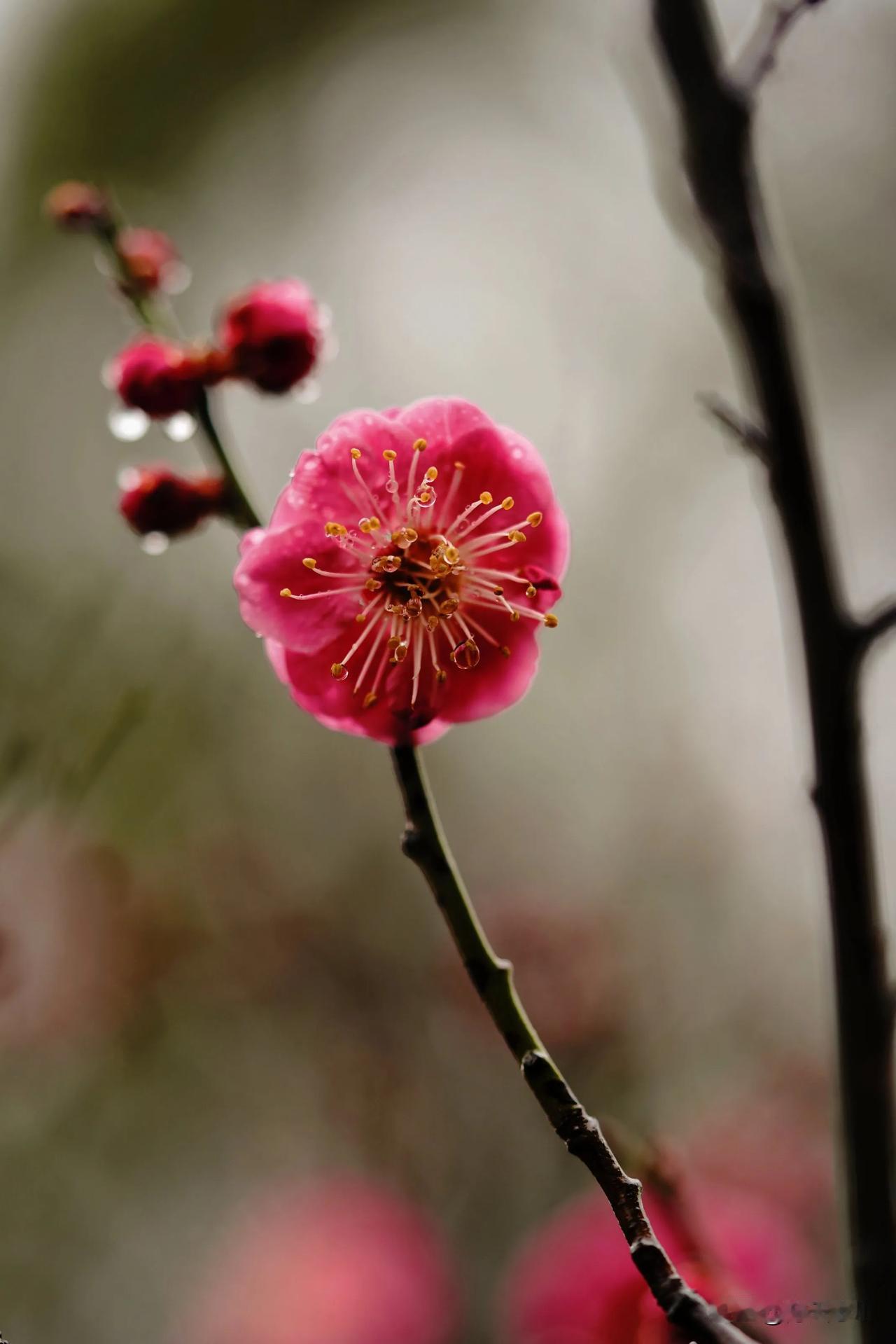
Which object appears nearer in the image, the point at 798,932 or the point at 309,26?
the point at 798,932

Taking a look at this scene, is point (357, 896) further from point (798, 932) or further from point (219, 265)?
point (219, 265)

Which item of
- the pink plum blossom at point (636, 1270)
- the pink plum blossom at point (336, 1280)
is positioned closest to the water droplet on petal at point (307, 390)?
the pink plum blossom at point (636, 1270)

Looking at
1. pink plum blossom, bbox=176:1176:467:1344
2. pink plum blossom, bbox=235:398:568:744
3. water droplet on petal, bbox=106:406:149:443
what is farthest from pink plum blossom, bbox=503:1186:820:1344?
water droplet on petal, bbox=106:406:149:443

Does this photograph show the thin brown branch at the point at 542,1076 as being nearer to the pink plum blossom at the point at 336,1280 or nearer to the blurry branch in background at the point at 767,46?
the blurry branch in background at the point at 767,46

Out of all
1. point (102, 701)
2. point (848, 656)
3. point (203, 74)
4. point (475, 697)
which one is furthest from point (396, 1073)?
point (203, 74)

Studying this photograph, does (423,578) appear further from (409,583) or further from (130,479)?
(130,479)

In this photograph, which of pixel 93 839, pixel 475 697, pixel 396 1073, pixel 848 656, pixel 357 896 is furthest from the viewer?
pixel 357 896
